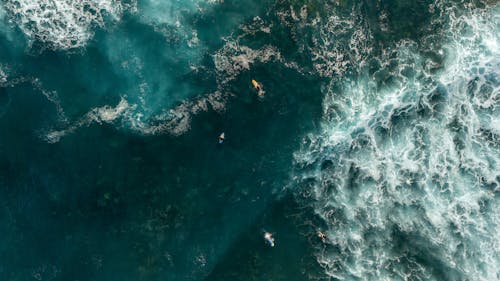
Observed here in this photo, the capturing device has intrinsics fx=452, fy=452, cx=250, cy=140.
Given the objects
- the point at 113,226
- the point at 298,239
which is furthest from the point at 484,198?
the point at 113,226

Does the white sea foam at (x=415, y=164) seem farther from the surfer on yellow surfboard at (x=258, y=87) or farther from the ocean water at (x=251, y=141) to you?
the surfer on yellow surfboard at (x=258, y=87)

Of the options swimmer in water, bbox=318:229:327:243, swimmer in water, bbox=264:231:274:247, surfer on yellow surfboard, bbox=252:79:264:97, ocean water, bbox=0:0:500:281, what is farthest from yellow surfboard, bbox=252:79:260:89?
swimmer in water, bbox=318:229:327:243

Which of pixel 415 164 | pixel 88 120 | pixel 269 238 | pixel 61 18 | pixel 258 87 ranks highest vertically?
pixel 61 18

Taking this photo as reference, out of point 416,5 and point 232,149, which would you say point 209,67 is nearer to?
point 232,149

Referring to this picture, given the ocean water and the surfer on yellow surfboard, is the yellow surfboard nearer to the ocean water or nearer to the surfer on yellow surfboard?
the surfer on yellow surfboard

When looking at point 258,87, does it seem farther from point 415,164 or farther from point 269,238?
point 415,164

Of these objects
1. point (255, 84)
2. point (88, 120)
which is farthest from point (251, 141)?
point (88, 120)

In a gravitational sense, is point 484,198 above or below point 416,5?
below
